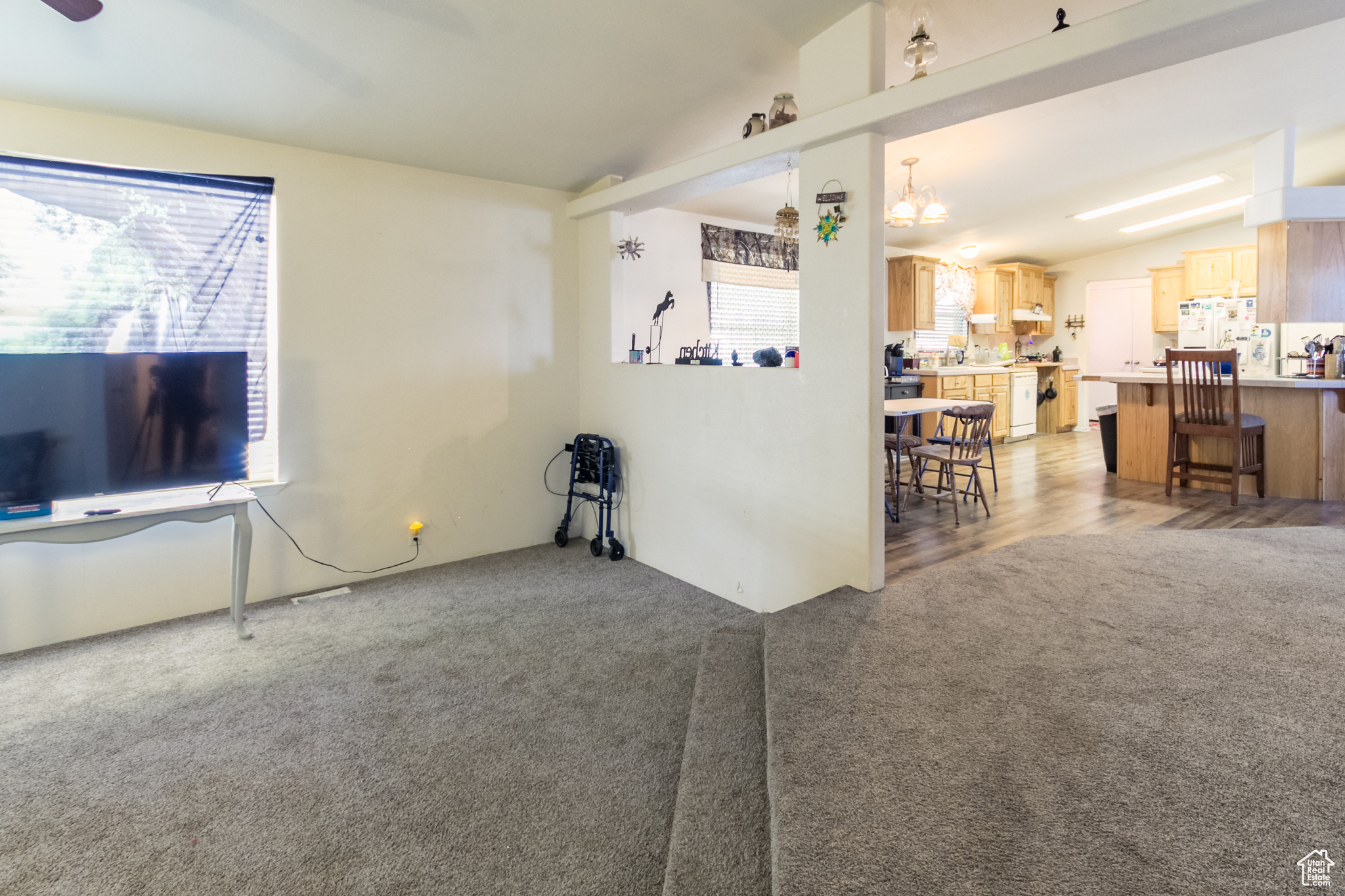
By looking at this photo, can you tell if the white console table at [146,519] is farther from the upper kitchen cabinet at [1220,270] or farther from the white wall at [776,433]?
the upper kitchen cabinet at [1220,270]

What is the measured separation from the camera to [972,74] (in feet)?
8.36

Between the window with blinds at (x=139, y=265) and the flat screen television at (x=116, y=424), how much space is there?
0.33 m

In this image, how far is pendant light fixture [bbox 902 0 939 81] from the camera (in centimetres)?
303

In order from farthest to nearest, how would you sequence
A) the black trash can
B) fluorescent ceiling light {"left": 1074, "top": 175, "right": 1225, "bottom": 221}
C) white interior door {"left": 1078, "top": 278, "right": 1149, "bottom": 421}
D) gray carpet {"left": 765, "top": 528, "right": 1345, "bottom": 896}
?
white interior door {"left": 1078, "top": 278, "right": 1149, "bottom": 421} < fluorescent ceiling light {"left": 1074, "top": 175, "right": 1225, "bottom": 221} < the black trash can < gray carpet {"left": 765, "top": 528, "right": 1345, "bottom": 896}

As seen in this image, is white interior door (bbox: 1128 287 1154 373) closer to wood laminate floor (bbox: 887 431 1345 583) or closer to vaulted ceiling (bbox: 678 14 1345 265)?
vaulted ceiling (bbox: 678 14 1345 265)

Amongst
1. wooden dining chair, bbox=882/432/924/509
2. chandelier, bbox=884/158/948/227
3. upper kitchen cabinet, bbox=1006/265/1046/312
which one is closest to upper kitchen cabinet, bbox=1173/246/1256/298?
upper kitchen cabinet, bbox=1006/265/1046/312

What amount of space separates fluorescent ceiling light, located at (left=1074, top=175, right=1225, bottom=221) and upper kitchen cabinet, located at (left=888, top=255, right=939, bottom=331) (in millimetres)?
1755

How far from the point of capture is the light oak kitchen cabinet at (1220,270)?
8242 mm

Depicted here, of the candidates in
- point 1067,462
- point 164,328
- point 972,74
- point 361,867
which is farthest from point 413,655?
point 1067,462

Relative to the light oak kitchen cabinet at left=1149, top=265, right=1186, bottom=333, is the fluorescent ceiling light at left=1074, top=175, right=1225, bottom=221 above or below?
above

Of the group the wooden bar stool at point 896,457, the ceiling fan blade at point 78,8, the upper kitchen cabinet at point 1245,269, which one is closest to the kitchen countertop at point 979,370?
the upper kitchen cabinet at point 1245,269

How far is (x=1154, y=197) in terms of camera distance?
23.5 feet

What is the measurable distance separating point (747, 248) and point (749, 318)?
706 millimetres

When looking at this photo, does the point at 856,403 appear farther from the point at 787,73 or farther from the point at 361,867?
the point at 361,867
